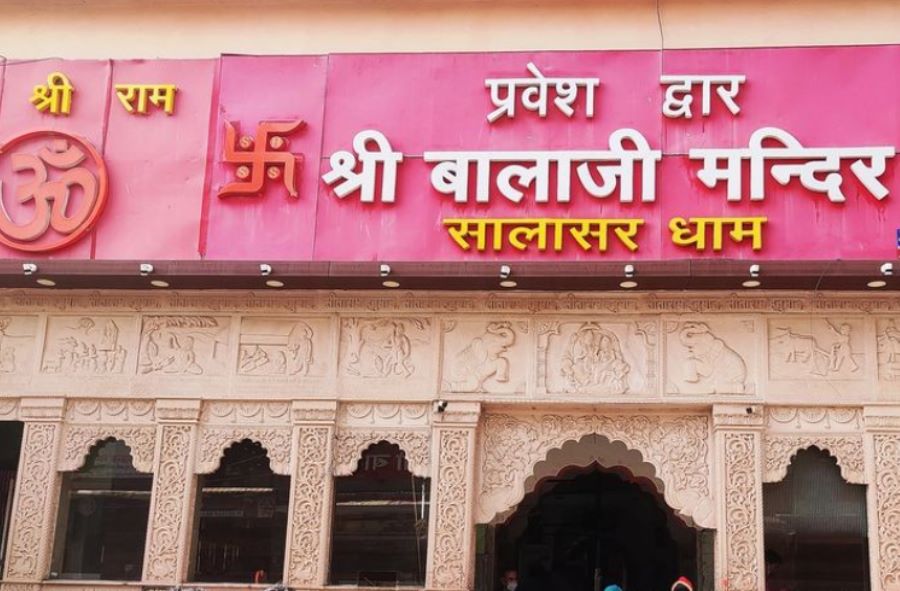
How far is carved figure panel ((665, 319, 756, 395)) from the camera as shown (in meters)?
9.69

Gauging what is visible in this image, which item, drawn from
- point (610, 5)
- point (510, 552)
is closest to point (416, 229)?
point (610, 5)

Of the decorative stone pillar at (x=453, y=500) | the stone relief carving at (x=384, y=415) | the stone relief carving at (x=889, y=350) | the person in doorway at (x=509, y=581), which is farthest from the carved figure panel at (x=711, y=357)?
the person in doorway at (x=509, y=581)

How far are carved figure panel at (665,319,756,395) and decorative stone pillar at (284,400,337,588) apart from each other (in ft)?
9.80

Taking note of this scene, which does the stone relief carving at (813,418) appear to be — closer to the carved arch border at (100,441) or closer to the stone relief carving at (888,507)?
the stone relief carving at (888,507)

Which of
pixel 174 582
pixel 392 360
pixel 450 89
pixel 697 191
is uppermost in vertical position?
pixel 450 89

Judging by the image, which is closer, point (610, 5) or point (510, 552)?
point (610, 5)

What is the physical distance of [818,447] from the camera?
31.4 feet

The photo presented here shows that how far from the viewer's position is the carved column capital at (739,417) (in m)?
9.55

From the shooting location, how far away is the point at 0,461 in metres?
10.7

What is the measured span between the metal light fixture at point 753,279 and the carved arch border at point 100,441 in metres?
5.34

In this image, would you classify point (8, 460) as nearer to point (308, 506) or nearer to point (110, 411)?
point (110, 411)

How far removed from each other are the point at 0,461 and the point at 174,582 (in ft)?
7.32

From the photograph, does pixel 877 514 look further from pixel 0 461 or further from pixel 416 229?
pixel 0 461

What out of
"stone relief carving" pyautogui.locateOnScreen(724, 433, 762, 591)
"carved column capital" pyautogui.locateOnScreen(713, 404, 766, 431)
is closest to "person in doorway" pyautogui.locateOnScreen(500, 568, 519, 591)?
"stone relief carving" pyautogui.locateOnScreen(724, 433, 762, 591)
